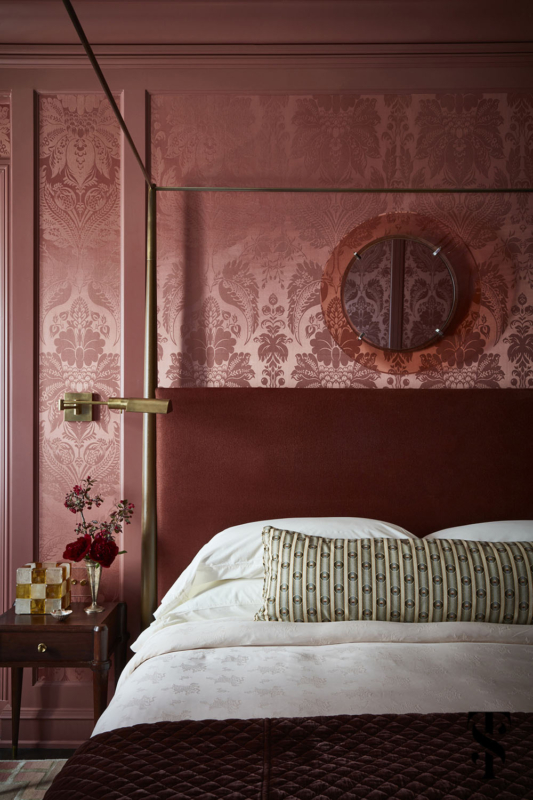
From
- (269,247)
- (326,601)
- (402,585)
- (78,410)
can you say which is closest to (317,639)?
(326,601)

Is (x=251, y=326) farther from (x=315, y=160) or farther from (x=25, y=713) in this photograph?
(x=25, y=713)

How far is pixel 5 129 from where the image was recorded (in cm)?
272

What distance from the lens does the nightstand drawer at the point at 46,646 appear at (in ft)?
7.29

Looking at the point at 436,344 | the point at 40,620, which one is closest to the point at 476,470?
the point at 436,344

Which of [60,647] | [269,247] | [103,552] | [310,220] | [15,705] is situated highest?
[310,220]

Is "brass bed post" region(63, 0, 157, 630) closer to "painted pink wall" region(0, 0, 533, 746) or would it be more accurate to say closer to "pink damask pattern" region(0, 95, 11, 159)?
"painted pink wall" region(0, 0, 533, 746)

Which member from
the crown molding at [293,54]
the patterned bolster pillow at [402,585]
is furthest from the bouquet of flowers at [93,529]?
the crown molding at [293,54]

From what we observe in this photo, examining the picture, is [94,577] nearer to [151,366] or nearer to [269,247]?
[151,366]

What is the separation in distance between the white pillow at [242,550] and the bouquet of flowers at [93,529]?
32cm

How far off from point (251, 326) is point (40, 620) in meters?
1.43

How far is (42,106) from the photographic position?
107 inches

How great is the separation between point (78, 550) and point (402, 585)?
4.00ft

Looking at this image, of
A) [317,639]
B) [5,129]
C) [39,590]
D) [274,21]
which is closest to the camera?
[317,639]

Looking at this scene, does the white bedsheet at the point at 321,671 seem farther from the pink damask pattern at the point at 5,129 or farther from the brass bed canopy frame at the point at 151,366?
the pink damask pattern at the point at 5,129
